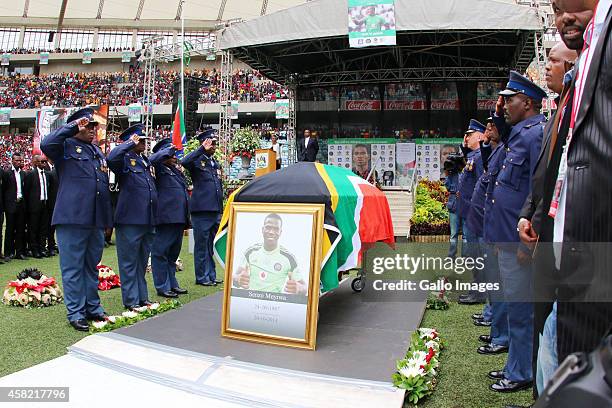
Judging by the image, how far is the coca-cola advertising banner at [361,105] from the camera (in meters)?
15.6

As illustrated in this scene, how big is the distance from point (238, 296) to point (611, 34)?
279cm

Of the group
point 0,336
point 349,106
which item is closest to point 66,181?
point 0,336

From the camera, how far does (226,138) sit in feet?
46.1

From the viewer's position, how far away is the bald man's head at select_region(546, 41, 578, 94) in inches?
86.9

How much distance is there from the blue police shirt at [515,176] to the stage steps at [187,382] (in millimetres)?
1109

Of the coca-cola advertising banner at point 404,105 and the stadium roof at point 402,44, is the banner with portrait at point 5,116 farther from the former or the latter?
the coca-cola advertising banner at point 404,105

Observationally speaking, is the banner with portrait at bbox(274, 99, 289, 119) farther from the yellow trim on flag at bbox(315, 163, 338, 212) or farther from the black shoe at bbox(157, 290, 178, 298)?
the yellow trim on flag at bbox(315, 163, 338, 212)

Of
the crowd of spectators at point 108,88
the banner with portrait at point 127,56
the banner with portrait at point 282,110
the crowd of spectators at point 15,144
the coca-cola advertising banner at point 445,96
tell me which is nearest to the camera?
the coca-cola advertising banner at point 445,96

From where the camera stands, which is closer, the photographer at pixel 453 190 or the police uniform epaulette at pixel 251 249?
the police uniform epaulette at pixel 251 249

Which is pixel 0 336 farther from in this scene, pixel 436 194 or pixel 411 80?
pixel 411 80

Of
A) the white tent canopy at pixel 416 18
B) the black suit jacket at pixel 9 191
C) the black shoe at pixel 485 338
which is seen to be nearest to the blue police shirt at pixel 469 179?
the black shoe at pixel 485 338

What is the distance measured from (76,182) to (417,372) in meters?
3.10

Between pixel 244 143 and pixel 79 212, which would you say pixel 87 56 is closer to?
pixel 244 143

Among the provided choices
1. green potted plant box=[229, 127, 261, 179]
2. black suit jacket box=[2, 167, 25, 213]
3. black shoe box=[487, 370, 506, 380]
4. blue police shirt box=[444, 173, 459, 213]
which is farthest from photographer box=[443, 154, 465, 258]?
green potted plant box=[229, 127, 261, 179]
